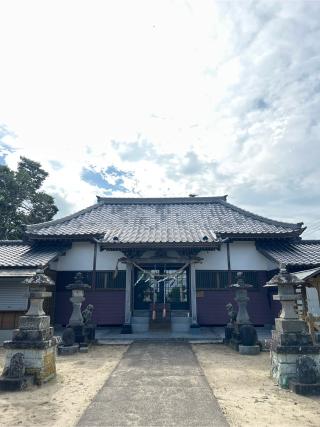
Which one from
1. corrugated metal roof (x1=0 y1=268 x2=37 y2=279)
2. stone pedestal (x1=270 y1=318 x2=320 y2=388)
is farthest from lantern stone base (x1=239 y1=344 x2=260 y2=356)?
corrugated metal roof (x1=0 y1=268 x2=37 y2=279)

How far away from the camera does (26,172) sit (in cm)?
2783

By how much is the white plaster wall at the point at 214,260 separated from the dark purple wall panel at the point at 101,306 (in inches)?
168

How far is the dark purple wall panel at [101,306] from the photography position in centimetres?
1379

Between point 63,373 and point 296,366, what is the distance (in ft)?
17.6

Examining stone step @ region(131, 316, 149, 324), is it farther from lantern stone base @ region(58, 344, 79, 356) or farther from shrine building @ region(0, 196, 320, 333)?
lantern stone base @ region(58, 344, 79, 356)

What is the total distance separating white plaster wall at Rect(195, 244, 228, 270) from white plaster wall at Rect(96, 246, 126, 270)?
154 inches

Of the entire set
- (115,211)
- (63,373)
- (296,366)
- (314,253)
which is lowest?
(63,373)

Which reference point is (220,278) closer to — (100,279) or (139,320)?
(139,320)

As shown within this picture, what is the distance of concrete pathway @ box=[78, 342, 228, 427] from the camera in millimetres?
4277

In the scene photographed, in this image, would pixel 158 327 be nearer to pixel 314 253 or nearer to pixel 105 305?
pixel 105 305

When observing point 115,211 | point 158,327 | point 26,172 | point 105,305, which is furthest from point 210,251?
point 26,172

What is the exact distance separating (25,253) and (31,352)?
8599 mm

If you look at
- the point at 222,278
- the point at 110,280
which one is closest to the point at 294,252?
the point at 222,278

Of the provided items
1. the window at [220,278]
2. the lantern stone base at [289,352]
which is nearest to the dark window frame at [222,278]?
the window at [220,278]
